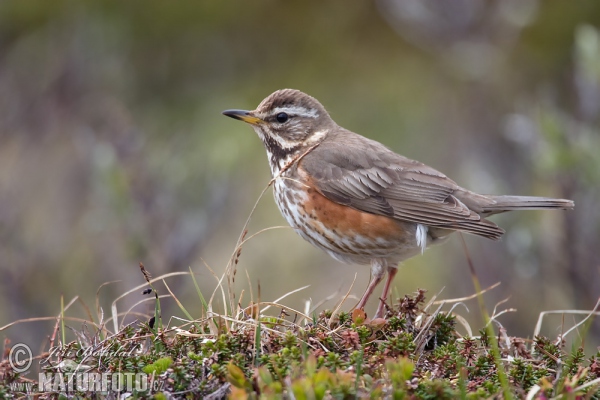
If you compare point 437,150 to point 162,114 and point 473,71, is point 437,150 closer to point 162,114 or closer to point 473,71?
point 473,71

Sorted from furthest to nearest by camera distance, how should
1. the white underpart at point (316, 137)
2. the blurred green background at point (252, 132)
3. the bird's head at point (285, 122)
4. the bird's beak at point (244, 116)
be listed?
the blurred green background at point (252, 132) → the white underpart at point (316, 137) → the bird's head at point (285, 122) → the bird's beak at point (244, 116)

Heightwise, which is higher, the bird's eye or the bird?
the bird's eye

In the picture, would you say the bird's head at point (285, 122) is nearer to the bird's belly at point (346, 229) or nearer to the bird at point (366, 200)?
the bird at point (366, 200)

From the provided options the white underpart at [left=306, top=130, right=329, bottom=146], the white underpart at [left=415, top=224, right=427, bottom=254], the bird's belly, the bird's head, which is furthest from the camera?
the white underpart at [left=306, top=130, right=329, bottom=146]

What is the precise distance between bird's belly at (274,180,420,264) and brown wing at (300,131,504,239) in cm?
8

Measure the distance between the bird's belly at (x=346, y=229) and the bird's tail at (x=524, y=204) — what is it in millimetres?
736

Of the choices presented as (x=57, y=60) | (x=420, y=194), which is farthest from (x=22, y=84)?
(x=420, y=194)

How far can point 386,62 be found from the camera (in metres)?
13.2

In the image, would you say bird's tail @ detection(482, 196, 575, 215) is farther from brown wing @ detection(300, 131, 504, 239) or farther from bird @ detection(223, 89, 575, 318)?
brown wing @ detection(300, 131, 504, 239)

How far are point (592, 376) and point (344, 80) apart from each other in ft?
31.5

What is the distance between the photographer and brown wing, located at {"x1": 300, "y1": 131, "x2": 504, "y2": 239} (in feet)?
19.3

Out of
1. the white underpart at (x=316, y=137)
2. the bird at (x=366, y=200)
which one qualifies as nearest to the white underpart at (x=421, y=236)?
the bird at (x=366, y=200)

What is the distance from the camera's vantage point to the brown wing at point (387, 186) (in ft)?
19.3

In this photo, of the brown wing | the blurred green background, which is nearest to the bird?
the brown wing
